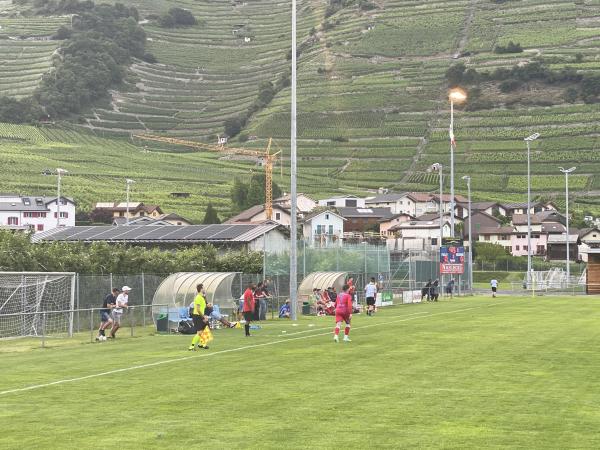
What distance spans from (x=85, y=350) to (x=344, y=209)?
10832cm

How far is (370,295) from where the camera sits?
44844 millimetres

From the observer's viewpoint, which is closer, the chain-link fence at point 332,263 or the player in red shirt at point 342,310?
the player in red shirt at point 342,310

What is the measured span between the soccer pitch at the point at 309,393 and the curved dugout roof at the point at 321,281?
68.1ft

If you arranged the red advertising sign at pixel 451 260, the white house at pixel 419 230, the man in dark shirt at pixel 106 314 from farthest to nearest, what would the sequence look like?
the white house at pixel 419 230 < the red advertising sign at pixel 451 260 < the man in dark shirt at pixel 106 314

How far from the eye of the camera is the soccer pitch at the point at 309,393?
44.5 ft

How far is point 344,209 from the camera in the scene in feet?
446

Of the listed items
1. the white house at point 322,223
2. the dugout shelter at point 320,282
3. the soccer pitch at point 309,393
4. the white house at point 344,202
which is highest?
the white house at point 344,202

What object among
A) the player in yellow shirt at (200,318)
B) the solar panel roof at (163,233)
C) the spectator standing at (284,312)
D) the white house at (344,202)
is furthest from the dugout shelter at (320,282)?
the white house at (344,202)

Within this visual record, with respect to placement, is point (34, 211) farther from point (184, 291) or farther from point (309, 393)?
point (309, 393)

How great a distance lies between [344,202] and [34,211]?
43.9 metres

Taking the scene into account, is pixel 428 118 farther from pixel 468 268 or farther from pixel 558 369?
pixel 558 369

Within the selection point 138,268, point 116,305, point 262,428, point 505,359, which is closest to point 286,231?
point 138,268

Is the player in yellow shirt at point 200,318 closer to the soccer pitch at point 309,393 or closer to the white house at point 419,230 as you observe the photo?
the soccer pitch at point 309,393

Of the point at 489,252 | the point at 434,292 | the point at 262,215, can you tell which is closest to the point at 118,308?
the point at 434,292
